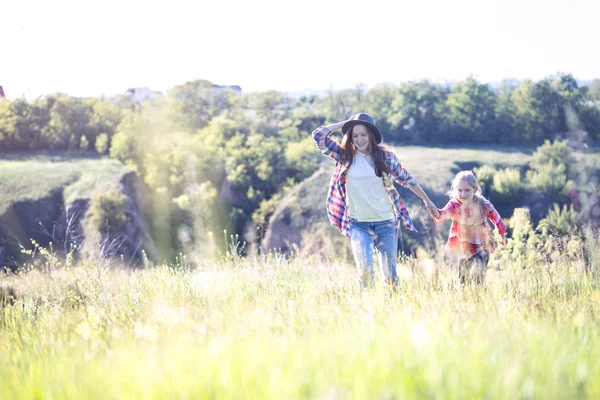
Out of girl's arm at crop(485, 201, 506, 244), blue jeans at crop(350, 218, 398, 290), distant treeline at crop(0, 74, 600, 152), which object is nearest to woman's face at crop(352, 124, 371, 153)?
blue jeans at crop(350, 218, 398, 290)

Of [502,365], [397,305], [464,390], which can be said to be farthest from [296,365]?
[397,305]

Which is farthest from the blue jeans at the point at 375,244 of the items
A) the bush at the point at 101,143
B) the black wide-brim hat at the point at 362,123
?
the bush at the point at 101,143

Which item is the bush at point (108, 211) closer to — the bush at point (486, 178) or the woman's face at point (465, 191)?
the bush at point (486, 178)

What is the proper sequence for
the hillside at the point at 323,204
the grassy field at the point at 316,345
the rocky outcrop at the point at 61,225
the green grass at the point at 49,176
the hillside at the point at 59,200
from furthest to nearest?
the green grass at the point at 49,176 → the hillside at the point at 323,204 → the hillside at the point at 59,200 → the rocky outcrop at the point at 61,225 → the grassy field at the point at 316,345

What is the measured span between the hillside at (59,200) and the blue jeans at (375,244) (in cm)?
1738

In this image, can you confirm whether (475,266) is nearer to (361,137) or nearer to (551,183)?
(361,137)

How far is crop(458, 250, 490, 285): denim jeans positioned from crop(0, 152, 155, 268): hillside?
17.7 metres

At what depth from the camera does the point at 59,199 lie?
25203 mm

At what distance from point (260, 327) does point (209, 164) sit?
38.1 metres

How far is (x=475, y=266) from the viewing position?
532cm

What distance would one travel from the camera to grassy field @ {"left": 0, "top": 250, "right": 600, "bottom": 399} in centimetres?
209

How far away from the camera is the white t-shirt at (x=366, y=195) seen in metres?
5.26

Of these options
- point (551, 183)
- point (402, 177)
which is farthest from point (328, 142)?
point (551, 183)

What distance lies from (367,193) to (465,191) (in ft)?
3.39
